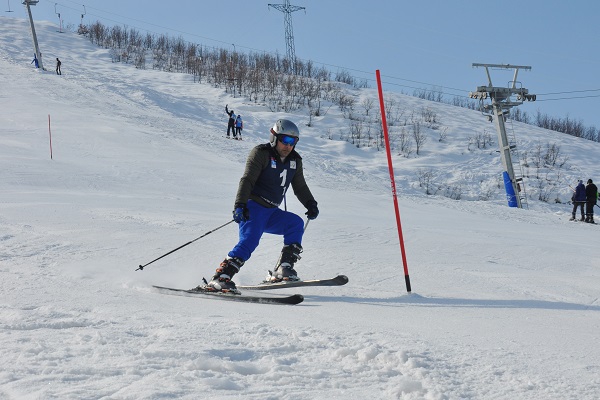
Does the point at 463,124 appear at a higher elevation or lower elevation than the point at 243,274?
higher

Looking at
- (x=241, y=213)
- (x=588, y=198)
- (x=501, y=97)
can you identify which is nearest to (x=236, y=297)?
(x=241, y=213)

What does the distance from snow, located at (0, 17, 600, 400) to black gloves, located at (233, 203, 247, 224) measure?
32.8 inches

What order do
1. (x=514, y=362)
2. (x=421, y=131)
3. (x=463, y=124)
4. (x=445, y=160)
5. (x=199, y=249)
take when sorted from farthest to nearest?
(x=463, y=124), (x=421, y=131), (x=445, y=160), (x=199, y=249), (x=514, y=362)

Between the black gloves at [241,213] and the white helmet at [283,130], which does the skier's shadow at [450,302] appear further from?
the white helmet at [283,130]

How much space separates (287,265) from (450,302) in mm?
1609

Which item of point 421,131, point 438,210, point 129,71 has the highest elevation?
point 129,71

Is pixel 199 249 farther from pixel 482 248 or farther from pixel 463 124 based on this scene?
pixel 463 124

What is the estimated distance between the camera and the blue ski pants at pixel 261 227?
5.38m

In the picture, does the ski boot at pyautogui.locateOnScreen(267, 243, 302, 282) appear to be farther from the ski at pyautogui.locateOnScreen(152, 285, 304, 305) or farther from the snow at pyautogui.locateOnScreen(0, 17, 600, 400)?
the ski at pyautogui.locateOnScreen(152, 285, 304, 305)

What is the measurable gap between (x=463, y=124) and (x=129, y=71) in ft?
84.2

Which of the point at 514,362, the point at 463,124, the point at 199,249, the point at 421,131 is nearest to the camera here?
the point at 514,362

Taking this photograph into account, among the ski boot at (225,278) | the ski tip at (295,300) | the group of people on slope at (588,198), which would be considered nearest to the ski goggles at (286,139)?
the ski boot at (225,278)

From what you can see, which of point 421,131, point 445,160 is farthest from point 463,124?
point 445,160

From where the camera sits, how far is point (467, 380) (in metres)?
2.57
